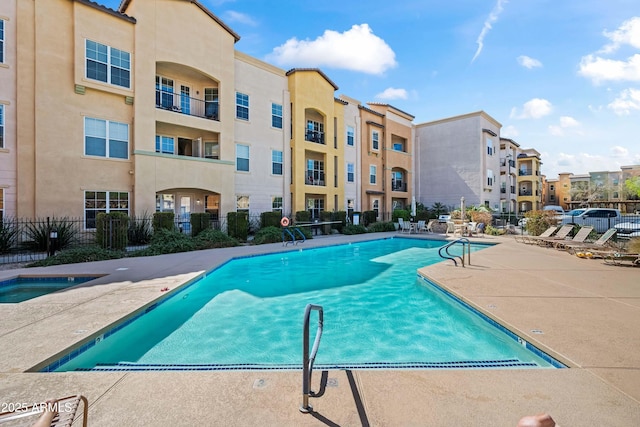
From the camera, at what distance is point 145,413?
280cm

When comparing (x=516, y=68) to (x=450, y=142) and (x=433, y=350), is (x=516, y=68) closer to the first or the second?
(x=433, y=350)

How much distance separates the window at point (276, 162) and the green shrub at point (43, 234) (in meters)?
11.6

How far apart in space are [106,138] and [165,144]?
357cm

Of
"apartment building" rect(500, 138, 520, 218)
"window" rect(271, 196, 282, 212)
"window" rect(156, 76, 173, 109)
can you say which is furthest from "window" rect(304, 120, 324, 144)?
"apartment building" rect(500, 138, 520, 218)

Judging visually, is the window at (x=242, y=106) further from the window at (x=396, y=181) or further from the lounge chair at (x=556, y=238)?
the lounge chair at (x=556, y=238)

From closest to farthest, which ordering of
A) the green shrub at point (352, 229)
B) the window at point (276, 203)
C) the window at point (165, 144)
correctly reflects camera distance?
the window at point (165, 144) < the window at point (276, 203) < the green shrub at point (352, 229)

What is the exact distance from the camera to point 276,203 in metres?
21.5

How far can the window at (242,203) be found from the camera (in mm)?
19594

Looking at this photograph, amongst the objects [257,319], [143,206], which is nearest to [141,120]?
[143,206]

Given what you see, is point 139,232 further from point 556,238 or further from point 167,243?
point 556,238

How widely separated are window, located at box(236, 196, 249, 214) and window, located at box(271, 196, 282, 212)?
1.93 m

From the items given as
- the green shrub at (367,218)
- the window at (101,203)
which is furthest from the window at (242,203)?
the green shrub at (367,218)

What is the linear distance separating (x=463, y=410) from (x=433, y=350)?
257 cm

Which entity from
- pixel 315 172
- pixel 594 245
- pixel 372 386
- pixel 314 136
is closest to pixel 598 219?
pixel 594 245
